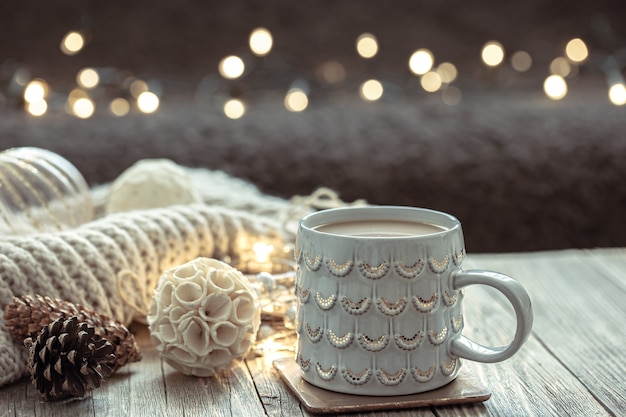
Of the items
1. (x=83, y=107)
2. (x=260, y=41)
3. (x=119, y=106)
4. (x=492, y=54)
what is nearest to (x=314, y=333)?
(x=83, y=107)

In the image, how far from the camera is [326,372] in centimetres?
55

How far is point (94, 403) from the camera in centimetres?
55

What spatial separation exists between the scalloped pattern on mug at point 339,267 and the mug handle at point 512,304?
7cm

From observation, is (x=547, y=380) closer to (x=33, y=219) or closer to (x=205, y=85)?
(x=33, y=219)

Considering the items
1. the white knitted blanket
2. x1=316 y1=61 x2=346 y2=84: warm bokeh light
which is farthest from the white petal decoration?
x1=316 y1=61 x2=346 y2=84: warm bokeh light

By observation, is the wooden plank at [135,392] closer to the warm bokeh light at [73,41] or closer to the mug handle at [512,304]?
the mug handle at [512,304]

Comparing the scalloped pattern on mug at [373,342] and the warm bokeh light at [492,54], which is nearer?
the scalloped pattern on mug at [373,342]

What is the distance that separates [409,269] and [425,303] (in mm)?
27

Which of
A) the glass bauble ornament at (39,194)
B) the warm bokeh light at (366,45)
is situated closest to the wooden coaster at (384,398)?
the glass bauble ornament at (39,194)

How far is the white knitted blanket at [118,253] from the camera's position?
62cm

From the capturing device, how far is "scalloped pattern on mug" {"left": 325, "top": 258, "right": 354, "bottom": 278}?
0.53 metres

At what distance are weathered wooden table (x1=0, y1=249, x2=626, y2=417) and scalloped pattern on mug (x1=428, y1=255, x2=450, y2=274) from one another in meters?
0.09

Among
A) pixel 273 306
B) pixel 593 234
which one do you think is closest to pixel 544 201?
pixel 593 234

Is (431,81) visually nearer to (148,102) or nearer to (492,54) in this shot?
(492,54)
